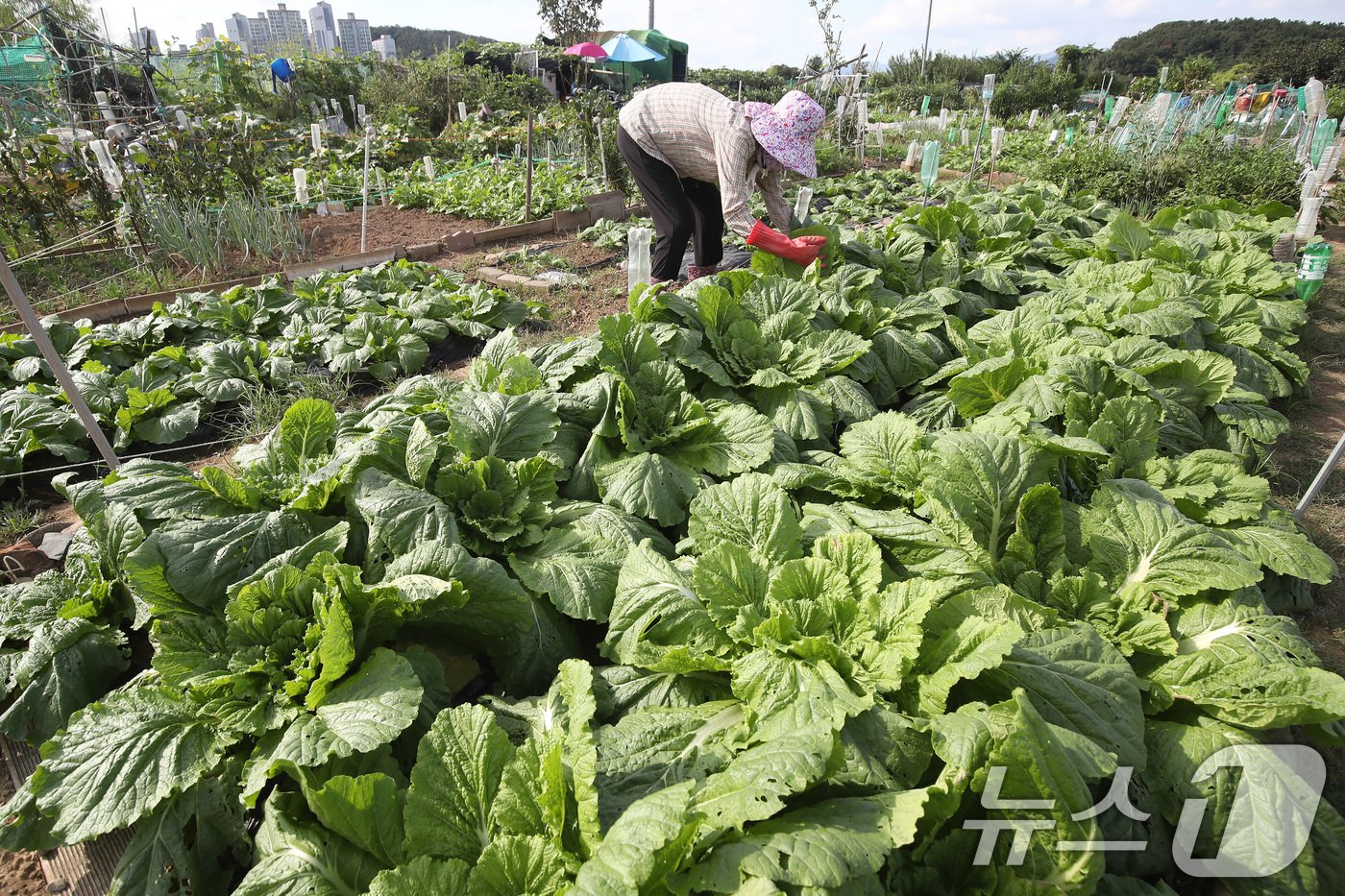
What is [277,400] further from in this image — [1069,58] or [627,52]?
[1069,58]

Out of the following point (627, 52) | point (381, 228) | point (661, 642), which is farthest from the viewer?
point (627, 52)

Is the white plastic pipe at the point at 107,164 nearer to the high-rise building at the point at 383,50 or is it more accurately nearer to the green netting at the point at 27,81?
the green netting at the point at 27,81

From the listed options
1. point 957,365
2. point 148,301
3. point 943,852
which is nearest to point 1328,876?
point 943,852

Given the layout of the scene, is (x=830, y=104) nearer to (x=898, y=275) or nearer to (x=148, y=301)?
(x=898, y=275)

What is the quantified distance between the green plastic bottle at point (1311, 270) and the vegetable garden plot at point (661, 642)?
3329 millimetres

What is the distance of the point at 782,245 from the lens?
14.8ft

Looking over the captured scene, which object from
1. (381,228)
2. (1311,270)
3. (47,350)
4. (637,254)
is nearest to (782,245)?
(637,254)

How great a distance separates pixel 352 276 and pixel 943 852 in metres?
6.09

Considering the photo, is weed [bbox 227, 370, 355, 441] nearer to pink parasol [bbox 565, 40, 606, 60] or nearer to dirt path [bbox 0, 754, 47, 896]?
dirt path [bbox 0, 754, 47, 896]

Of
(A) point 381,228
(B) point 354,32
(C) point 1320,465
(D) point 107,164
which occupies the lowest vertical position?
(C) point 1320,465

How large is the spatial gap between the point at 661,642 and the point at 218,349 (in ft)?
13.7

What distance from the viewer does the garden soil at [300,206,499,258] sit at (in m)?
8.57

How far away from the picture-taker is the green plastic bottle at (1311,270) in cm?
514

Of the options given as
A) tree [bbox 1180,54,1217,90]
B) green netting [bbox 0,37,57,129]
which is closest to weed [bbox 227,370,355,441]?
green netting [bbox 0,37,57,129]
